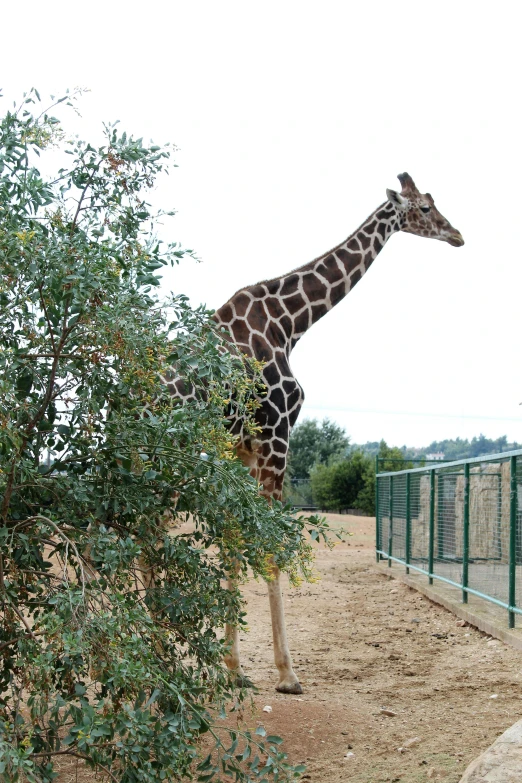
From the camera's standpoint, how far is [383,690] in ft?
18.4

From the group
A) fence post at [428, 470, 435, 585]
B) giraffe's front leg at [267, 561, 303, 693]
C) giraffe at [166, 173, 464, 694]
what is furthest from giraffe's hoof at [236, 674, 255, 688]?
fence post at [428, 470, 435, 585]

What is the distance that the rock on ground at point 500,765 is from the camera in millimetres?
2956

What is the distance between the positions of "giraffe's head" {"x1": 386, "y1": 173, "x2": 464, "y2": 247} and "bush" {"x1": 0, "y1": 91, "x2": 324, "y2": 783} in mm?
4392

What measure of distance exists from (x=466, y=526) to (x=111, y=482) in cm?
580

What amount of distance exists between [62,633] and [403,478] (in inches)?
422

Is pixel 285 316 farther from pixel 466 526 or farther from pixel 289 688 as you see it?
pixel 466 526

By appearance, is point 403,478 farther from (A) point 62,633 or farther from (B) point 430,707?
(A) point 62,633

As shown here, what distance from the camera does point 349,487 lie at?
102ft

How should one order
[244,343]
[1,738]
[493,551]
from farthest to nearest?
[493,551]
[244,343]
[1,738]

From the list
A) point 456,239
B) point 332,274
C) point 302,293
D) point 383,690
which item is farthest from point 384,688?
point 456,239

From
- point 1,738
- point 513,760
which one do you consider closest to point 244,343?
point 513,760

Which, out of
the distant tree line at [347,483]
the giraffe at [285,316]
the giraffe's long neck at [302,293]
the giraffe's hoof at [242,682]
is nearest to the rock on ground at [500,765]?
the giraffe's hoof at [242,682]

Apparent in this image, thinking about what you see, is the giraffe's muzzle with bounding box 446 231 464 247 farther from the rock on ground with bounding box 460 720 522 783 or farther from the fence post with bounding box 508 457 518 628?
the rock on ground with bounding box 460 720 522 783

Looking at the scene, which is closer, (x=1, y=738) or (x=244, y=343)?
(x=1, y=738)
